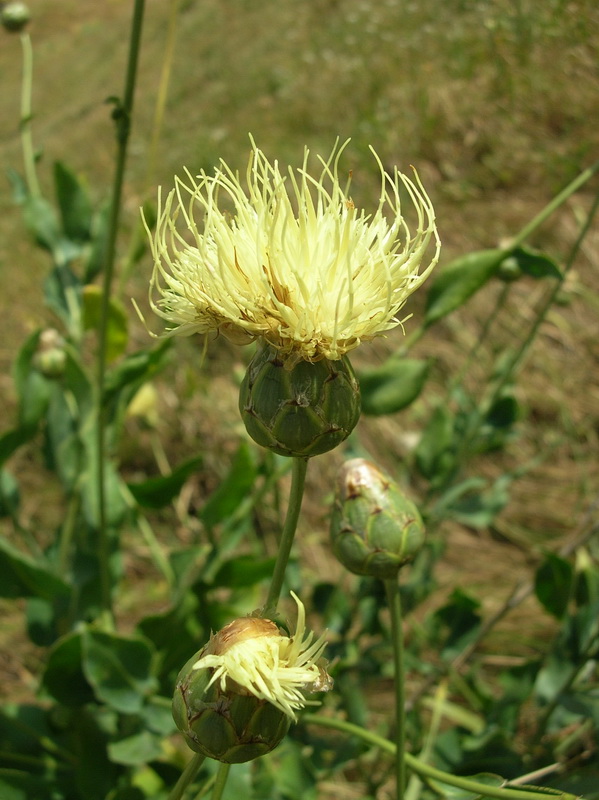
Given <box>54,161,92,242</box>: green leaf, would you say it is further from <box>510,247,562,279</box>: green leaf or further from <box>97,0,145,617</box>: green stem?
<box>510,247,562,279</box>: green leaf

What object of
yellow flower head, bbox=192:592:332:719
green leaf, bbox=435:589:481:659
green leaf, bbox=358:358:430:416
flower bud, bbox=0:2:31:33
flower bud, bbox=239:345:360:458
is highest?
flower bud, bbox=0:2:31:33

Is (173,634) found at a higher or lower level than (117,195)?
lower

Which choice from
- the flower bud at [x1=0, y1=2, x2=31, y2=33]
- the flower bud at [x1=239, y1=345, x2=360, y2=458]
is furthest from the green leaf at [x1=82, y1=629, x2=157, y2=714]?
the flower bud at [x1=0, y1=2, x2=31, y2=33]

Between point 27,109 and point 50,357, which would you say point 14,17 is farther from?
point 50,357

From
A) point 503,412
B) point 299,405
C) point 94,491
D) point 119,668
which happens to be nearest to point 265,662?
point 299,405

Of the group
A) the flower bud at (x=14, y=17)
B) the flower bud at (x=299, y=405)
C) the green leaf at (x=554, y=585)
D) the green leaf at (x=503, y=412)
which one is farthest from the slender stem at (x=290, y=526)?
the flower bud at (x=14, y=17)

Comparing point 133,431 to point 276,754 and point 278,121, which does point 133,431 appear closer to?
point 276,754

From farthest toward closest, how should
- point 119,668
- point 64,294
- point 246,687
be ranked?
point 64,294, point 119,668, point 246,687
